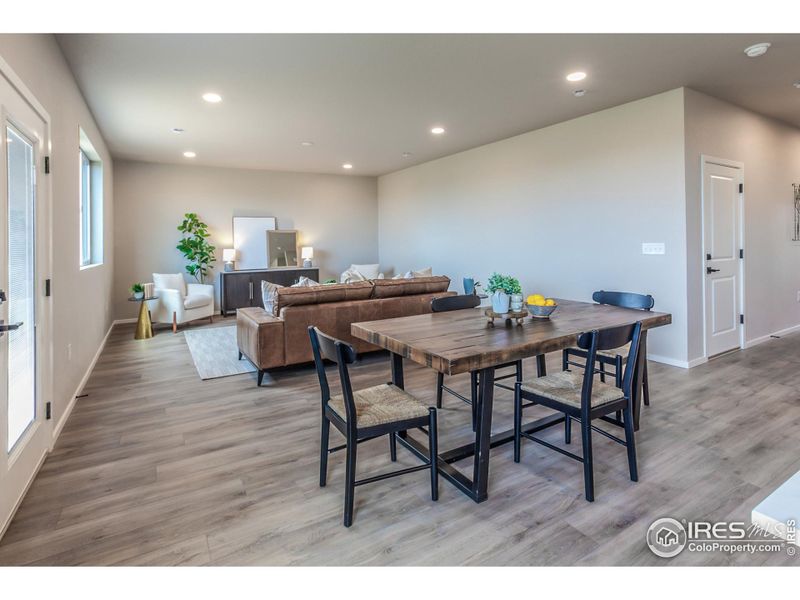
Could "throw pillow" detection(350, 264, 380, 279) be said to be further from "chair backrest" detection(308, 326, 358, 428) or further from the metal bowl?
"chair backrest" detection(308, 326, 358, 428)

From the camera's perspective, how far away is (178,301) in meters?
6.68

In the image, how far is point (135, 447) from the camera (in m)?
2.74

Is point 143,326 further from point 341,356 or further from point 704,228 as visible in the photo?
point 704,228

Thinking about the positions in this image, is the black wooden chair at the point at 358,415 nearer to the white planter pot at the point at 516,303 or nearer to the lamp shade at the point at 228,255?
the white planter pot at the point at 516,303

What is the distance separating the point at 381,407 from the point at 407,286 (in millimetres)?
2672

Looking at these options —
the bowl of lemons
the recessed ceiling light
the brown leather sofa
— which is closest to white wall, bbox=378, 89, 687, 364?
the recessed ceiling light

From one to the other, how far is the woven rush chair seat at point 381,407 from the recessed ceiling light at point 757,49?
364 cm

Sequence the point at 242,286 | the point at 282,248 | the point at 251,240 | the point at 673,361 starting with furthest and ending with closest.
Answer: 1. the point at 282,248
2. the point at 251,240
3. the point at 242,286
4. the point at 673,361

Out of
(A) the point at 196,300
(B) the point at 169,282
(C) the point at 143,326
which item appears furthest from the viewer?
(B) the point at 169,282

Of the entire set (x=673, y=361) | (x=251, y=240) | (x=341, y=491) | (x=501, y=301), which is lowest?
(x=341, y=491)

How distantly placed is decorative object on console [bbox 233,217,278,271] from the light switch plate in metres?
6.44

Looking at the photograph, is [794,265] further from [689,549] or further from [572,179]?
[689,549]

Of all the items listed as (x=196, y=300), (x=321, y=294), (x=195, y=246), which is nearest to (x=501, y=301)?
(x=321, y=294)

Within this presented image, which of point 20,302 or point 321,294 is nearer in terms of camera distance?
point 20,302
